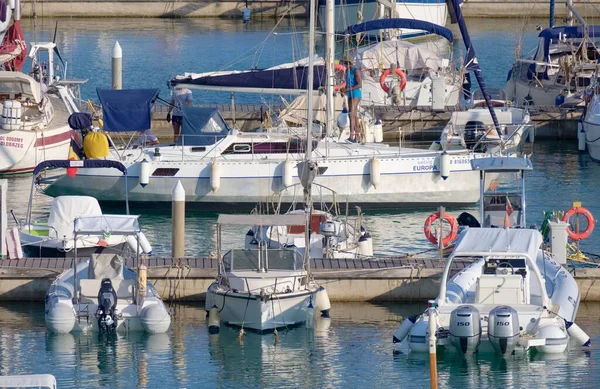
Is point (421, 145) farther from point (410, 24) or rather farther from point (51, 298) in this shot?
point (51, 298)

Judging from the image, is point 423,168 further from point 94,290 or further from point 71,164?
point 94,290

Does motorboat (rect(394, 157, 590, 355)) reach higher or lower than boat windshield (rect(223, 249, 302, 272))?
lower

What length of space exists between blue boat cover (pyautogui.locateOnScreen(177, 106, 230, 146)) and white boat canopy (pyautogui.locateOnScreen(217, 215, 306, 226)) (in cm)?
925

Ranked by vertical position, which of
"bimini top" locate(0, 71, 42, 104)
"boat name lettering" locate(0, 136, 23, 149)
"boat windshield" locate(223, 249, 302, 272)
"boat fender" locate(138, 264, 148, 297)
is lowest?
"boat fender" locate(138, 264, 148, 297)

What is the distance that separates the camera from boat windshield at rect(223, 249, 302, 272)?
942 inches

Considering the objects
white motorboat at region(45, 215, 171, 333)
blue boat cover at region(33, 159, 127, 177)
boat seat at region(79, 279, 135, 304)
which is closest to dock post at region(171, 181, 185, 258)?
white motorboat at region(45, 215, 171, 333)

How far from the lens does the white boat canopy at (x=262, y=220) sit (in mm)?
24453

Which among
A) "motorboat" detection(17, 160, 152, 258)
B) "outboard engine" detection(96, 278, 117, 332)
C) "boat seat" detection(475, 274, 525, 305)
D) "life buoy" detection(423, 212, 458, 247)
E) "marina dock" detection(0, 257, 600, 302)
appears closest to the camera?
"boat seat" detection(475, 274, 525, 305)

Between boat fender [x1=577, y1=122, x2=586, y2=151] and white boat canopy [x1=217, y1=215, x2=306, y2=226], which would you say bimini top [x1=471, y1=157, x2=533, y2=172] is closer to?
white boat canopy [x1=217, y1=215, x2=306, y2=226]

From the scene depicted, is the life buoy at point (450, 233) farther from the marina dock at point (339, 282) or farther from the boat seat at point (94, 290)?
the boat seat at point (94, 290)

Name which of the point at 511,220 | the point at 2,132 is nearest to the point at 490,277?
the point at 511,220

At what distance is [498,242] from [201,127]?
1180cm

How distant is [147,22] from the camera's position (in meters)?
76.4

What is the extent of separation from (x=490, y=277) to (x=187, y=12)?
185 feet
